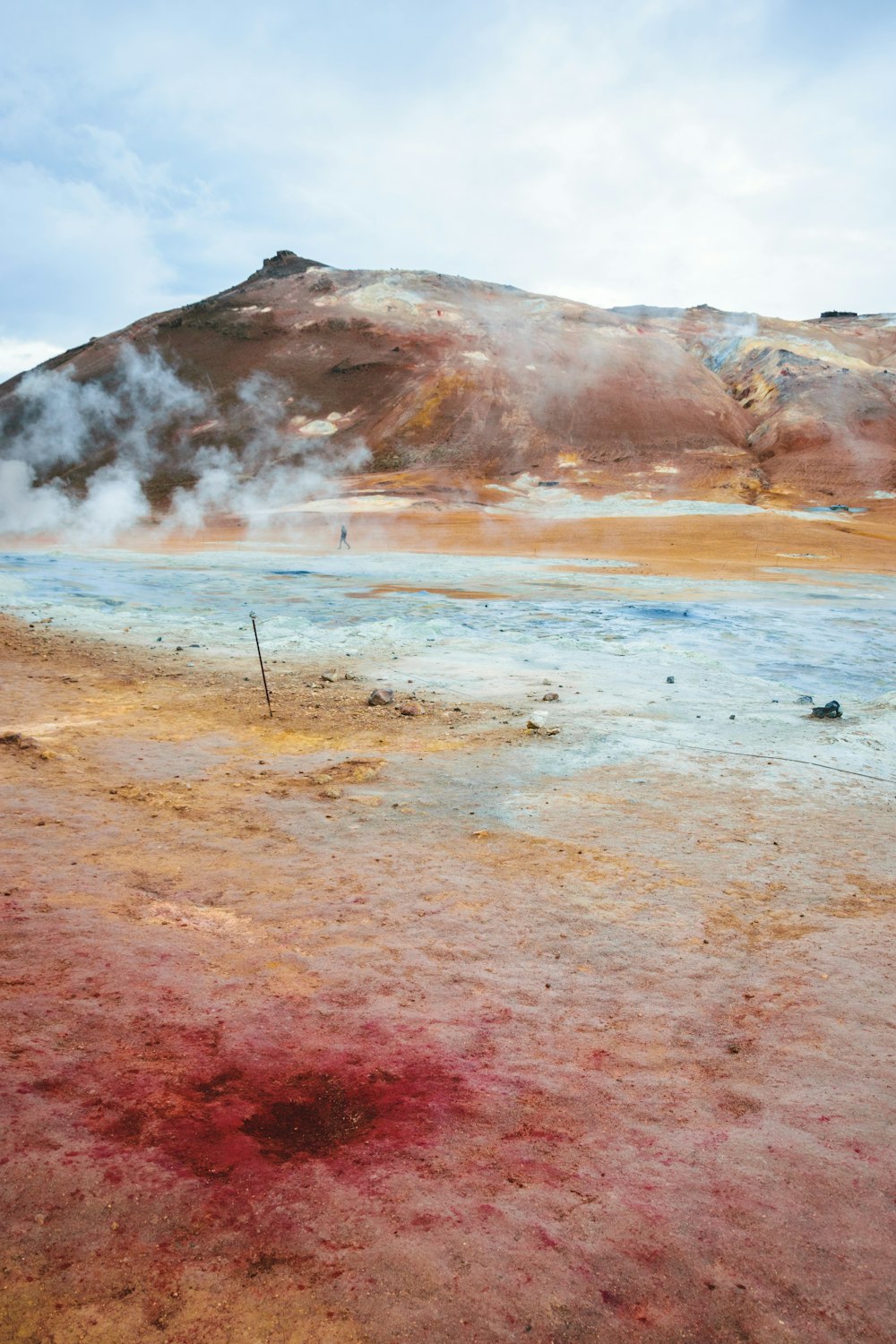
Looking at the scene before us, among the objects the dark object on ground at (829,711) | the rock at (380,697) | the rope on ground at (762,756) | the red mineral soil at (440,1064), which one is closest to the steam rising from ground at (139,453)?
the rock at (380,697)

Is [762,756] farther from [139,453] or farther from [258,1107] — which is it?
[139,453]

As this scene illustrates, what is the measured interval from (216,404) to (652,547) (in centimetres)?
3916

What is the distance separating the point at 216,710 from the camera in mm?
8477

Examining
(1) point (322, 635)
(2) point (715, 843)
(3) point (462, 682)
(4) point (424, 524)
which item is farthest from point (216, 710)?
(4) point (424, 524)

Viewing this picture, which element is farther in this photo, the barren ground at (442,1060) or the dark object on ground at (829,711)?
the dark object on ground at (829,711)

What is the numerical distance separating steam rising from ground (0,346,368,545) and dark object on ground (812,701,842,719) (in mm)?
34961

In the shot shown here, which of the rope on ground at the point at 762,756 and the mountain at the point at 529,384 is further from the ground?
the mountain at the point at 529,384

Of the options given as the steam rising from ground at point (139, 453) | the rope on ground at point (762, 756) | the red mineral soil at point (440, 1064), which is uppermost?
the steam rising from ground at point (139, 453)

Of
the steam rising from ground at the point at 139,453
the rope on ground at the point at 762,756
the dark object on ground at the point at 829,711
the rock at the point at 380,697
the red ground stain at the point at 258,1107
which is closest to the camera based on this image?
the red ground stain at the point at 258,1107

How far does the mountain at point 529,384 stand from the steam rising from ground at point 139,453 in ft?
2.45

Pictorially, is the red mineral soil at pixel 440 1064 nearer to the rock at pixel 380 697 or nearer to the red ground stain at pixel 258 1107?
the red ground stain at pixel 258 1107

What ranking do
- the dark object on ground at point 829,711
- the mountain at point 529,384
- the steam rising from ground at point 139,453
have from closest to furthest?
the dark object on ground at point 829,711, the steam rising from ground at point 139,453, the mountain at point 529,384

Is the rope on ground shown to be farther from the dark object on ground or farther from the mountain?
the mountain

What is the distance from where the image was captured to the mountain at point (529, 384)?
1879 inches
